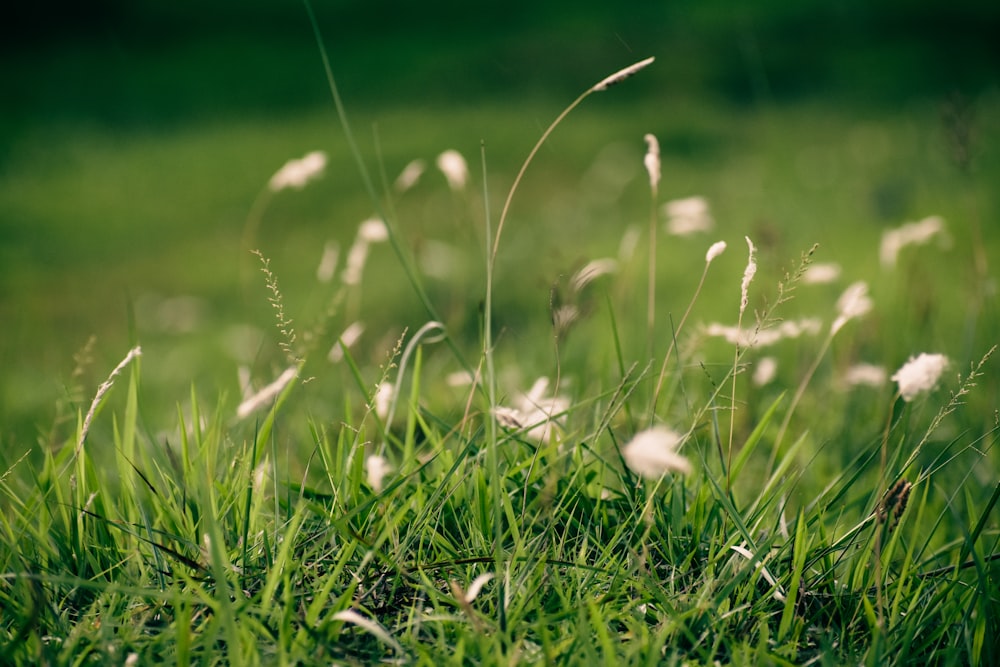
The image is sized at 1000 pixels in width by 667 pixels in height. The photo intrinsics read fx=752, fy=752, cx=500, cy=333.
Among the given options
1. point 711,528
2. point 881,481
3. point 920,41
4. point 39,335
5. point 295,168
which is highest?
point 295,168

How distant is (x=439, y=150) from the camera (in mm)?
10164

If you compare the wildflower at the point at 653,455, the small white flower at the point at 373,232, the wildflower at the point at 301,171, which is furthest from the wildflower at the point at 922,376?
the wildflower at the point at 301,171

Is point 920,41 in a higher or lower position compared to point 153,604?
lower

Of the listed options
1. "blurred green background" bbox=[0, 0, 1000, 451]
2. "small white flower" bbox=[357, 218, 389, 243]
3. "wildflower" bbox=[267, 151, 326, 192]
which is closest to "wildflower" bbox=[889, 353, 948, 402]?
"blurred green background" bbox=[0, 0, 1000, 451]

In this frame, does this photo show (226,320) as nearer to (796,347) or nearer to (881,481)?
(796,347)

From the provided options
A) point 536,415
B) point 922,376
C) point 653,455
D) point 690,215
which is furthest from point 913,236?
point 653,455

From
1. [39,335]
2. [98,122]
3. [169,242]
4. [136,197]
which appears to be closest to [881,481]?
[39,335]

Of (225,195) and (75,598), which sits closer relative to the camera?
(75,598)

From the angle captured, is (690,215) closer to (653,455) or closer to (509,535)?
(509,535)

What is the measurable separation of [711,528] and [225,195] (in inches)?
391

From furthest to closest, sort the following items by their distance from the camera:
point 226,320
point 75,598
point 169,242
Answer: point 169,242, point 226,320, point 75,598

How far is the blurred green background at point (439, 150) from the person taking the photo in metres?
4.31

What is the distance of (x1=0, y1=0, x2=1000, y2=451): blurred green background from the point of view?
14.1 feet

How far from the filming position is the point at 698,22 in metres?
17.0
